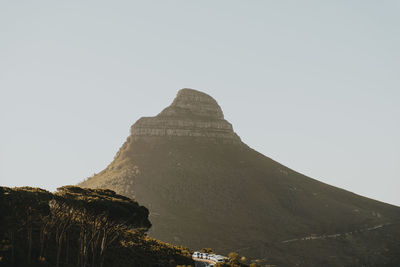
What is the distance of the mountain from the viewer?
128125 millimetres

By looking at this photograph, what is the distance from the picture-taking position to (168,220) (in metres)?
137

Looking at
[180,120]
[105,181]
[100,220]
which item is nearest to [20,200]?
[100,220]

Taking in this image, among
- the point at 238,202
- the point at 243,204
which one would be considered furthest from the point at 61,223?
the point at 238,202

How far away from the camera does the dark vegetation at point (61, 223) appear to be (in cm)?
4784

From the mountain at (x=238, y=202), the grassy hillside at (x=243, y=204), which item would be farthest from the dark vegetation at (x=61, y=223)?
the mountain at (x=238, y=202)

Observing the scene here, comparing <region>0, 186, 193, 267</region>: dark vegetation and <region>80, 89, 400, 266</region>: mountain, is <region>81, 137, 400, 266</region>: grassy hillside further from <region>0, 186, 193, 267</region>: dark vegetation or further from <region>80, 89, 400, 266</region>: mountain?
<region>0, 186, 193, 267</region>: dark vegetation

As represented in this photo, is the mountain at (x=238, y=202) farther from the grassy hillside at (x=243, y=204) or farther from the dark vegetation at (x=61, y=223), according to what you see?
the dark vegetation at (x=61, y=223)

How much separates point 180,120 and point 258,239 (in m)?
78.5

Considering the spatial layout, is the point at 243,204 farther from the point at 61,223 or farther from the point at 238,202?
the point at 61,223

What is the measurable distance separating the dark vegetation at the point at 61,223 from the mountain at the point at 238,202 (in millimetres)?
67445

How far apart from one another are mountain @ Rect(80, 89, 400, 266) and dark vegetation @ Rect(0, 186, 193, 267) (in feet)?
221

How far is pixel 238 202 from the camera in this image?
154 m

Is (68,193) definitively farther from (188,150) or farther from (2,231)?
(188,150)

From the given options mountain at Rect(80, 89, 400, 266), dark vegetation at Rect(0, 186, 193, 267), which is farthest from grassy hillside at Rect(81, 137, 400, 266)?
dark vegetation at Rect(0, 186, 193, 267)
